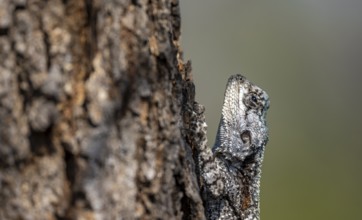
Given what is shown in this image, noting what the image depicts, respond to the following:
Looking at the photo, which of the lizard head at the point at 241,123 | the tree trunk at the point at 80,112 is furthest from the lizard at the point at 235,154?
the tree trunk at the point at 80,112

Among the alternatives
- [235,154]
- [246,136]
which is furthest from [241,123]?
[235,154]

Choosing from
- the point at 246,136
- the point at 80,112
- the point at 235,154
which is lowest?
the point at 80,112

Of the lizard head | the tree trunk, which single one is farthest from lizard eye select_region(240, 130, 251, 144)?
the tree trunk

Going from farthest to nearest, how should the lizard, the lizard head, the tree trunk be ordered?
the lizard head, the lizard, the tree trunk

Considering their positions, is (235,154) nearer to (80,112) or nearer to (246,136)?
(246,136)

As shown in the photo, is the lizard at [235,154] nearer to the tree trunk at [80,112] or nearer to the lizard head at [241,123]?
the lizard head at [241,123]

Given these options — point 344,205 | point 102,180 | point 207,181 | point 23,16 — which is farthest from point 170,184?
point 344,205

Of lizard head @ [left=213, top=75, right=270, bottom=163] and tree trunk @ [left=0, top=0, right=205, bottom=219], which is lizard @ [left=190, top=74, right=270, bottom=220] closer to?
lizard head @ [left=213, top=75, right=270, bottom=163]
